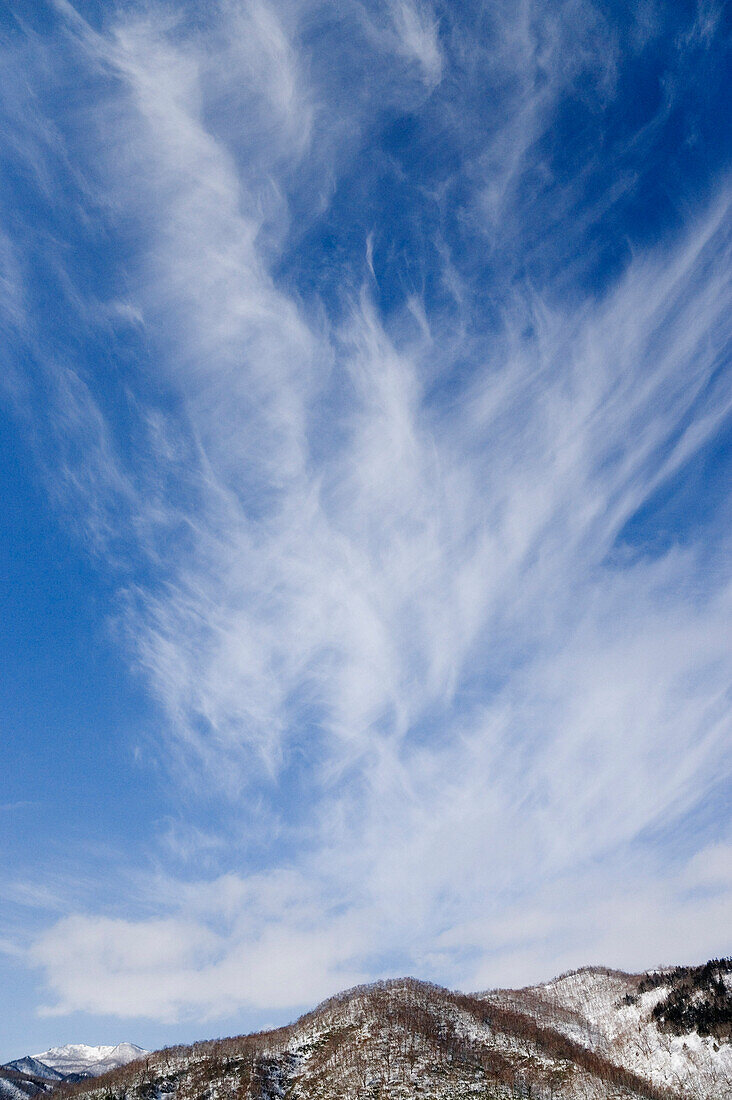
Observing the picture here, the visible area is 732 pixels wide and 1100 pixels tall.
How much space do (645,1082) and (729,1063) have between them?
1613 cm

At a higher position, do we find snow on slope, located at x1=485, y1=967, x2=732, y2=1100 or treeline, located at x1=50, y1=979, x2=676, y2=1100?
treeline, located at x1=50, y1=979, x2=676, y2=1100

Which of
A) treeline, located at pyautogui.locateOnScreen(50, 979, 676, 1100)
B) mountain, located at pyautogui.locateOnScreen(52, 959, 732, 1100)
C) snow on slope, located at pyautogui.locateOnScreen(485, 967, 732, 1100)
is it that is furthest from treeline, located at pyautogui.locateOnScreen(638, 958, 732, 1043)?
treeline, located at pyautogui.locateOnScreen(50, 979, 676, 1100)

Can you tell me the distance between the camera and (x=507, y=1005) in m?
176

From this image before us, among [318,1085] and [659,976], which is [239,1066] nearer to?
[318,1085]

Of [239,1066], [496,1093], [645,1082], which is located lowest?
[645,1082]

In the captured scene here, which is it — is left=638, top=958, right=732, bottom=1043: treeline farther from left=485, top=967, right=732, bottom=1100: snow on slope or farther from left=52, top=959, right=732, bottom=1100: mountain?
left=485, top=967, right=732, bottom=1100: snow on slope

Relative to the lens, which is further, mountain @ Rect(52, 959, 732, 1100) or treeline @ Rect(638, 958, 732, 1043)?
treeline @ Rect(638, 958, 732, 1043)

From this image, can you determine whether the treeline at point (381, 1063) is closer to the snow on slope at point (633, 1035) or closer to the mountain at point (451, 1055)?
A: the mountain at point (451, 1055)

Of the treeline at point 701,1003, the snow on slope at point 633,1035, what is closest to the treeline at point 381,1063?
the snow on slope at point 633,1035

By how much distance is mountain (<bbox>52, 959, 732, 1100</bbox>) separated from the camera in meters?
95.6

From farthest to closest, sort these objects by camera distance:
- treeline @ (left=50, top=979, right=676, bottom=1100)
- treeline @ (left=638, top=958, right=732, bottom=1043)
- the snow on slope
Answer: treeline @ (left=638, top=958, right=732, bottom=1043) < the snow on slope < treeline @ (left=50, top=979, right=676, bottom=1100)

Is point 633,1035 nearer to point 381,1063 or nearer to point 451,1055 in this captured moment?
point 451,1055

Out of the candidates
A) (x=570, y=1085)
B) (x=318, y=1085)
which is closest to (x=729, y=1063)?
(x=570, y=1085)

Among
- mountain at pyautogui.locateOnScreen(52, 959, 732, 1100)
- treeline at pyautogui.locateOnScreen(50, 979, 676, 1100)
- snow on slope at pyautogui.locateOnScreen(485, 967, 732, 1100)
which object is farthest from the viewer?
snow on slope at pyautogui.locateOnScreen(485, 967, 732, 1100)
